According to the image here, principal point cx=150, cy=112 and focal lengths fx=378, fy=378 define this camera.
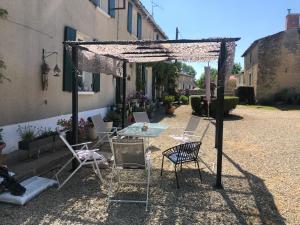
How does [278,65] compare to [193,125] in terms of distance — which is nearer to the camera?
[193,125]

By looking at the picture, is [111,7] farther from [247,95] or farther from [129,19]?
[247,95]

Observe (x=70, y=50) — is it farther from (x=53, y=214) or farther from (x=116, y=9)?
(x=116, y=9)

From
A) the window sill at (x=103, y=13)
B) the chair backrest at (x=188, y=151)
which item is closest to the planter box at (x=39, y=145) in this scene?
the chair backrest at (x=188, y=151)

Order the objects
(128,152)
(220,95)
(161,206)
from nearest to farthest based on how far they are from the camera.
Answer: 1. (161,206)
2. (128,152)
3. (220,95)

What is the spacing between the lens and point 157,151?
895 cm

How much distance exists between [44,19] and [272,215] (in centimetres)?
614

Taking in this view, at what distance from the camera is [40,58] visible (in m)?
8.05

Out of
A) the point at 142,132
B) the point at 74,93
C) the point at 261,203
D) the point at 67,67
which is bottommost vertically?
the point at 261,203

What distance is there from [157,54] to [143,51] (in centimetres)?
50

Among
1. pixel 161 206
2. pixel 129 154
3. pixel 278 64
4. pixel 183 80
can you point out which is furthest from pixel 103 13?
pixel 183 80

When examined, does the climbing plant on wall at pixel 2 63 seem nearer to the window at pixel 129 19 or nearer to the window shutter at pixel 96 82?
the window shutter at pixel 96 82

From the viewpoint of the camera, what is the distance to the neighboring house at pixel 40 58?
6953 mm

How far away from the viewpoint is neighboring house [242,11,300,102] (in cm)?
2895

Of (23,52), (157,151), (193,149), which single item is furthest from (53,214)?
(157,151)
